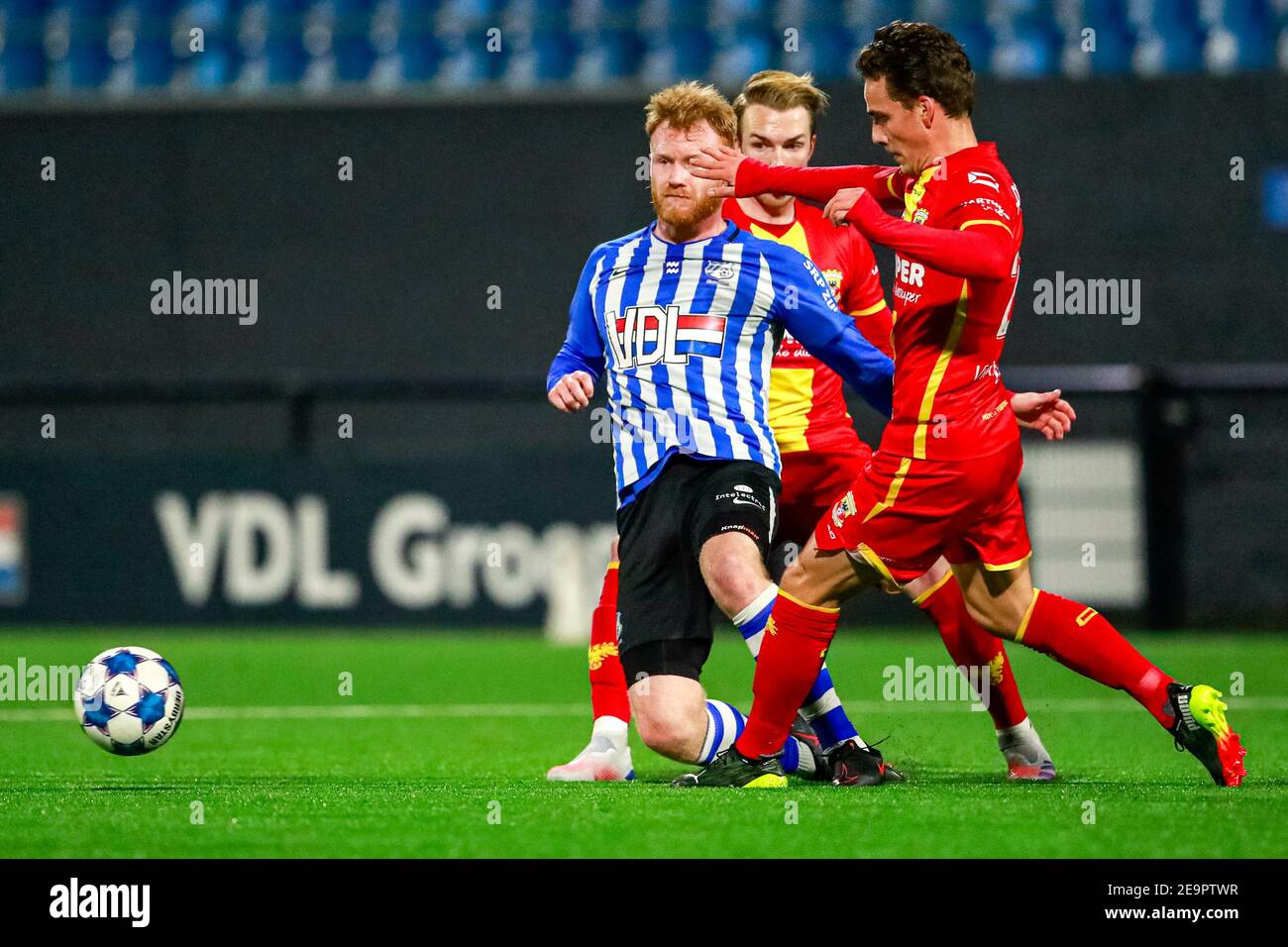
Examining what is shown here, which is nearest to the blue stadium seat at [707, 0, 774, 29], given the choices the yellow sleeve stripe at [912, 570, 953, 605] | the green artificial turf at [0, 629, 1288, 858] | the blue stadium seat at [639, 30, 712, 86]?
the blue stadium seat at [639, 30, 712, 86]

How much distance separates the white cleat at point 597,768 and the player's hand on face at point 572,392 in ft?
3.46

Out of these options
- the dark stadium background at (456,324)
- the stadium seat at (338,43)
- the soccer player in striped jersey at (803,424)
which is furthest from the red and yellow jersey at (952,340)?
the stadium seat at (338,43)

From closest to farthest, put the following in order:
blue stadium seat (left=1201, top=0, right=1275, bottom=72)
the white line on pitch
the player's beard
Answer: the player's beard
the white line on pitch
blue stadium seat (left=1201, top=0, right=1275, bottom=72)

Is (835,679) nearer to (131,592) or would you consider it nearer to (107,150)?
(131,592)

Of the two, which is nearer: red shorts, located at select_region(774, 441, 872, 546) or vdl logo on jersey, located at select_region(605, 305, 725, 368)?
vdl logo on jersey, located at select_region(605, 305, 725, 368)

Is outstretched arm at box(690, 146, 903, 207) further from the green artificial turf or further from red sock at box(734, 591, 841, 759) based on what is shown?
the green artificial turf

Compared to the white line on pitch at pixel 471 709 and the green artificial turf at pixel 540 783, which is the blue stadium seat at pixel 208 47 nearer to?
the green artificial turf at pixel 540 783

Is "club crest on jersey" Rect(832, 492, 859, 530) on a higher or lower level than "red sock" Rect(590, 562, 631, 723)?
higher

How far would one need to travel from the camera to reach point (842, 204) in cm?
467

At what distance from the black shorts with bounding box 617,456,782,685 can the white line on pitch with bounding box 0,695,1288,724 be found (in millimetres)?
2546

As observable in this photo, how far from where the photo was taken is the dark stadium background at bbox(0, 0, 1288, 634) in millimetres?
11492

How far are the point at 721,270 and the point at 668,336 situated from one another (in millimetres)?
241

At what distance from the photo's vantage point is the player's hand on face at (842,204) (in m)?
4.66

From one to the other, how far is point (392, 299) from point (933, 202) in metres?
8.08
